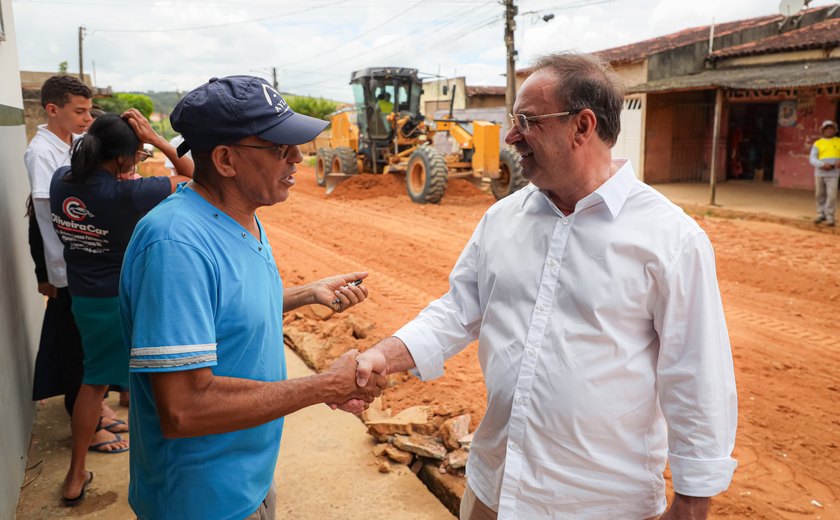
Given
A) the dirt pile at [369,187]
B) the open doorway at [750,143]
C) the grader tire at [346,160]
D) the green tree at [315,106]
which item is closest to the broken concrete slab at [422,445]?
the dirt pile at [369,187]

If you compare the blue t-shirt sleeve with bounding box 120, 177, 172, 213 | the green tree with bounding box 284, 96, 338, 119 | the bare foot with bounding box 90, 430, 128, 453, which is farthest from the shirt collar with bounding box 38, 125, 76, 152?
the green tree with bounding box 284, 96, 338, 119

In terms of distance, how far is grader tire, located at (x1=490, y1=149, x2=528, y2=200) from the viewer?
1453 cm

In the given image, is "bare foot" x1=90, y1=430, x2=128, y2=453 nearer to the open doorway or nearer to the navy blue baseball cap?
the navy blue baseball cap

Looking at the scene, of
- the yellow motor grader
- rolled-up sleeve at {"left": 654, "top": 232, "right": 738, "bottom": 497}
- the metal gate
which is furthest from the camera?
the metal gate

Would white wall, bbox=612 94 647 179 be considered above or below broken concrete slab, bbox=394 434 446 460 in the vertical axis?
above

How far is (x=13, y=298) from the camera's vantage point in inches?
158

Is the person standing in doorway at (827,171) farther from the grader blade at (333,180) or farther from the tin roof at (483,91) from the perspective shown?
the tin roof at (483,91)

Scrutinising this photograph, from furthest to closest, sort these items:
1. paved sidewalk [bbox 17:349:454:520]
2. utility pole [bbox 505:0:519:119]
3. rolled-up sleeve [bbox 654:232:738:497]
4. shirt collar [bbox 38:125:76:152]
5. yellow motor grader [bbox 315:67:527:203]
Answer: utility pole [bbox 505:0:519:119], yellow motor grader [bbox 315:67:527:203], shirt collar [bbox 38:125:76:152], paved sidewalk [bbox 17:349:454:520], rolled-up sleeve [bbox 654:232:738:497]

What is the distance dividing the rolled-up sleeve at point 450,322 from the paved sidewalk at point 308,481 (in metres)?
1.34

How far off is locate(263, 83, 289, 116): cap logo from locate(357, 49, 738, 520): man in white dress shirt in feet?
2.48

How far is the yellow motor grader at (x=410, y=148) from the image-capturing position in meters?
14.7

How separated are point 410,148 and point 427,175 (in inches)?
111

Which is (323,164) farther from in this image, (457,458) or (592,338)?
(592,338)

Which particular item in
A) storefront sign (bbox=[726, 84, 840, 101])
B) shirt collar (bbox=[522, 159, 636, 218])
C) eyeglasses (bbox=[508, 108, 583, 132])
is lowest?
shirt collar (bbox=[522, 159, 636, 218])
